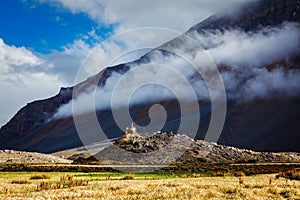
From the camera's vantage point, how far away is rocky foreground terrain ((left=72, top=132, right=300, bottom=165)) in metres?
100

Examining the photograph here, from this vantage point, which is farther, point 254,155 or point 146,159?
point 254,155

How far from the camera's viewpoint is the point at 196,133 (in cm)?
18662

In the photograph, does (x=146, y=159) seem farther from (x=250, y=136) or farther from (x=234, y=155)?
(x=250, y=136)

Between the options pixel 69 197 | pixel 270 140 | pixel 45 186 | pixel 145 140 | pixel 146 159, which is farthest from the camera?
pixel 270 140

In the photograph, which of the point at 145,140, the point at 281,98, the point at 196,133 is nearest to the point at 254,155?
the point at 145,140

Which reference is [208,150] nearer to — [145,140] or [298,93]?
[145,140]

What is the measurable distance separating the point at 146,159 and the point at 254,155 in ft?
118

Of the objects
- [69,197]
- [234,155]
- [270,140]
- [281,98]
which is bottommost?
[69,197]

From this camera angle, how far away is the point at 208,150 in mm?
113625

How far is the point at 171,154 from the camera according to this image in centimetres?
10481

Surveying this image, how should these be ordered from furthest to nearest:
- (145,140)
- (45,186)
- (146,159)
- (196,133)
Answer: (196,133)
(145,140)
(146,159)
(45,186)

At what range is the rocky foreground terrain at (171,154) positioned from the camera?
100500 mm

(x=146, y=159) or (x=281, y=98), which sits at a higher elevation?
(x=281, y=98)

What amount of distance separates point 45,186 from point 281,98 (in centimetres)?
18652
